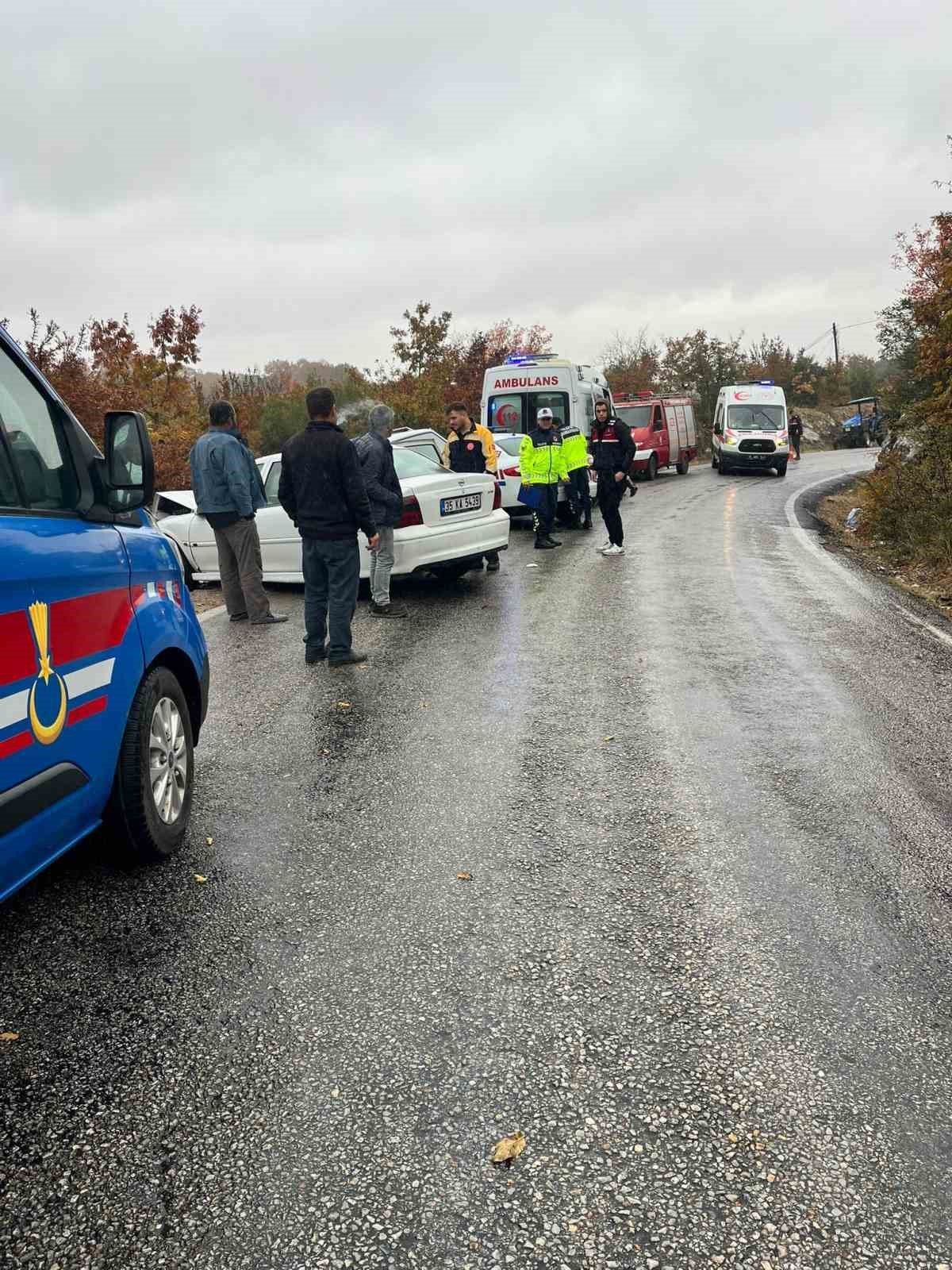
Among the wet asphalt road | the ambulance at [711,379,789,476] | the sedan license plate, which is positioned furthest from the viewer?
the ambulance at [711,379,789,476]

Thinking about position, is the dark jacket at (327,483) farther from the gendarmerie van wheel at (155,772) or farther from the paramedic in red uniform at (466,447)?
the paramedic in red uniform at (466,447)

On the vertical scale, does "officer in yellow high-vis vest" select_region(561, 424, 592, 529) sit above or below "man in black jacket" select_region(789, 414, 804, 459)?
below

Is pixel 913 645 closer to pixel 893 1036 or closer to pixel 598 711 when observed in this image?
pixel 598 711

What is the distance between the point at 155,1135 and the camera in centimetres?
239

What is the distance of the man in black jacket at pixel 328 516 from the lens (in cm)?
727

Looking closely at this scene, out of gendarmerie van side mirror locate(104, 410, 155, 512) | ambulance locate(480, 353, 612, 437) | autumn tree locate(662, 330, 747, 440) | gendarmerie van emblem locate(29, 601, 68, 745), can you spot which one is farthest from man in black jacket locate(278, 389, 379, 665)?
autumn tree locate(662, 330, 747, 440)

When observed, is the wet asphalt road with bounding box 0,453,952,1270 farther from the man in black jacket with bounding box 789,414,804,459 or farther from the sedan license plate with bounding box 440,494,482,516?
the man in black jacket with bounding box 789,414,804,459

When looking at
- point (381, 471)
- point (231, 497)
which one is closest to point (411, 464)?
point (381, 471)

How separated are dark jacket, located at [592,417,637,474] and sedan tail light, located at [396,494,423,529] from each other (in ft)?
13.1

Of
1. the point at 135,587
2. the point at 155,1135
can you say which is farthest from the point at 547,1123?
the point at 135,587

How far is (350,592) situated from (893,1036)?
17.5 ft

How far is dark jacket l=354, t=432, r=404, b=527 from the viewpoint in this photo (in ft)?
28.0

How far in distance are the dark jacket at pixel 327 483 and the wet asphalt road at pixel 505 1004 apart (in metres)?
1.93

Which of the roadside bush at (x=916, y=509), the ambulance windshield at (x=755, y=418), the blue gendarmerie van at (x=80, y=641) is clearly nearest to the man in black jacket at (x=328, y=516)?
the blue gendarmerie van at (x=80, y=641)
